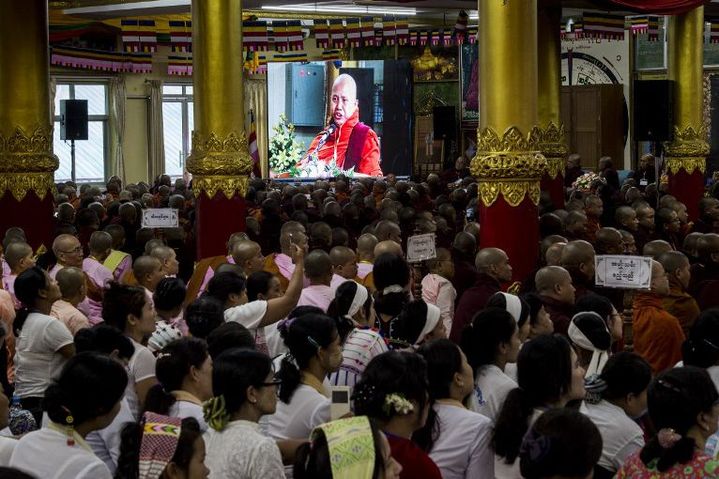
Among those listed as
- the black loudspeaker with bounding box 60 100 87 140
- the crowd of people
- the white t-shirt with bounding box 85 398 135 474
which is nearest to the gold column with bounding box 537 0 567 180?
the crowd of people

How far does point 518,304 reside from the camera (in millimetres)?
6016

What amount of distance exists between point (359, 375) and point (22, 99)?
23.2 ft

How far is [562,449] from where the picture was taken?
350 cm

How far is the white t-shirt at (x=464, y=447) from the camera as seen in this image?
440cm

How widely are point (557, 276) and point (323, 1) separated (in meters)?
14.1

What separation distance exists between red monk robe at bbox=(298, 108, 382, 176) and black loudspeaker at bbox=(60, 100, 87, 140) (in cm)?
749

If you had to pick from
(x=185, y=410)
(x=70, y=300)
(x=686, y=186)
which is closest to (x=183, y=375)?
(x=185, y=410)

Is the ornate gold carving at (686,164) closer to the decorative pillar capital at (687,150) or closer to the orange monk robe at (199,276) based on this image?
the decorative pillar capital at (687,150)

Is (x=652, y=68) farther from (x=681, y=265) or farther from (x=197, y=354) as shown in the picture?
(x=197, y=354)

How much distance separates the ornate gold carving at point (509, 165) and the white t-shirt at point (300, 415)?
5.33 m

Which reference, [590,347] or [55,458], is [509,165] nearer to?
[590,347]

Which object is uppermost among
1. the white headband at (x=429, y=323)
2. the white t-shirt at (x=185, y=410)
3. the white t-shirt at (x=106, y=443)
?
the white headband at (x=429, y=323)

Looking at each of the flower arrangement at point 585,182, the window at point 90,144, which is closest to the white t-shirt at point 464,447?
the flower arrangement at point 585,182

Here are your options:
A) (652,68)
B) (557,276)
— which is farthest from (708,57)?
(557,276)
